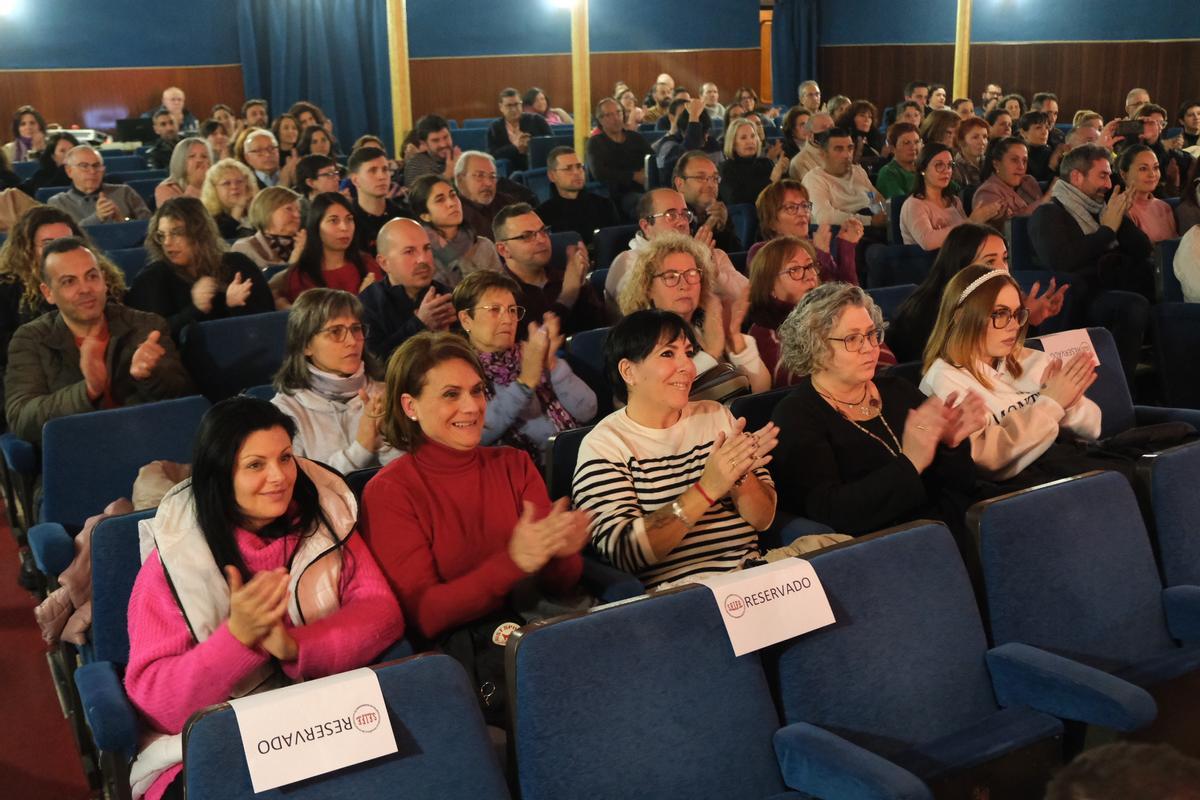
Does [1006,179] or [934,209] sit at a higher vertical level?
[1006,179]

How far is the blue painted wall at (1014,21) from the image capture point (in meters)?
12.4

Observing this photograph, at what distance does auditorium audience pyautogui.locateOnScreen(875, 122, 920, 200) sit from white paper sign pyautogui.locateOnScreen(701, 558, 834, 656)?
5.33 m

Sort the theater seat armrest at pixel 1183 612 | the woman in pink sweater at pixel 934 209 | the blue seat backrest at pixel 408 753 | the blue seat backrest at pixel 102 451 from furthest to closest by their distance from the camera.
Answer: the woman in pink sweater at pixel 934 209
the blue seat backrest at pixel 102 451
the theater seat armrest at pixel 1183 612
the blue seat backrest at pixel 408 753

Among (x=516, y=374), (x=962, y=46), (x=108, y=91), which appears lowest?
(x=516, y=374)

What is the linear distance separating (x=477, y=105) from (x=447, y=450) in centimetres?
1245

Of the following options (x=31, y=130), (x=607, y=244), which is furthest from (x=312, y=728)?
(x=31, y=130)

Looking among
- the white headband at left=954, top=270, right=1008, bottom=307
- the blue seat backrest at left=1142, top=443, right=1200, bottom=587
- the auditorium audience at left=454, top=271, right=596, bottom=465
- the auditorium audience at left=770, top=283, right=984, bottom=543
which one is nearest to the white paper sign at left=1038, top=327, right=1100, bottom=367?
the white headband at left=954, top=270, right=1008, bottom=307

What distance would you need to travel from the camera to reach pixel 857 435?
273cm

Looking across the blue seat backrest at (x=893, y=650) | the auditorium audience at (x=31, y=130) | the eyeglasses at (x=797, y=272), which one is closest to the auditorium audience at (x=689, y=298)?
the eyeglasses at (x=797, y=272)

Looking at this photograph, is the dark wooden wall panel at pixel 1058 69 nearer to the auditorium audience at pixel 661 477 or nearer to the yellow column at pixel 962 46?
the yellow column at pixel 962 46

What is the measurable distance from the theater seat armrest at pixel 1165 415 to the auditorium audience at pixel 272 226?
3.02 m

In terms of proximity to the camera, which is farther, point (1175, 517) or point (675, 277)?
point (675, 277)

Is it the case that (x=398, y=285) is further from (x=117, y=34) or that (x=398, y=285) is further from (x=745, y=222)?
(x=117, y=34)

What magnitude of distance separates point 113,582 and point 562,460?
3.23ft
